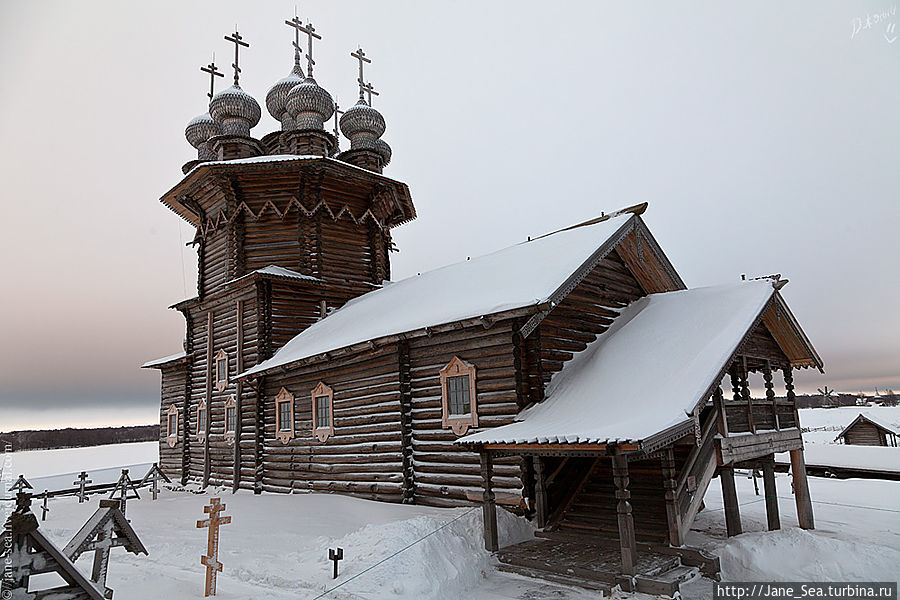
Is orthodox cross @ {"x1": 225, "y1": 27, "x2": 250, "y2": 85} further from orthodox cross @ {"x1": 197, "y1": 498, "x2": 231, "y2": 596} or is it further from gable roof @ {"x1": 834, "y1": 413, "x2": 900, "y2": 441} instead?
gable roof @ {"x1": 834, "y1": 413, "x2": 900, "y2": 441}

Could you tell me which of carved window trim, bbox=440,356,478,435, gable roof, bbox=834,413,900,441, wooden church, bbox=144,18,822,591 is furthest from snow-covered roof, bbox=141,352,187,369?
gable roof, bbox=834,413,900,441

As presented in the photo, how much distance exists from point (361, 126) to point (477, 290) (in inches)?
574

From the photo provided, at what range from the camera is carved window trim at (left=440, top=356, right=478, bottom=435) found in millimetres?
12727

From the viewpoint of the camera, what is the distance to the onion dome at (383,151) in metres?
26.5

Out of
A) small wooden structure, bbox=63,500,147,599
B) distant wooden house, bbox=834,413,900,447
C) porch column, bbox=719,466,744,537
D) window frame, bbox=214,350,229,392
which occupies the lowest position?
distant wooden house, bbox=834,413,900,447

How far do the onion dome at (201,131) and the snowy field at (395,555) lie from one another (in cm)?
1719

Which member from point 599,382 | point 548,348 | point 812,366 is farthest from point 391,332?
point 812,366

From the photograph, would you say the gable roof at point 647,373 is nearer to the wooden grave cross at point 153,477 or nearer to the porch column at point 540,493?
the porch column at point 540,493

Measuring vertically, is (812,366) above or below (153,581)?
above

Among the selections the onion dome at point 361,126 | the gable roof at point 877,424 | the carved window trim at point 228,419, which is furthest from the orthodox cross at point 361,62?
the gable roof at point 877,424

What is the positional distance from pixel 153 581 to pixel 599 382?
8.15 metres

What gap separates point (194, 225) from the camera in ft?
84.4

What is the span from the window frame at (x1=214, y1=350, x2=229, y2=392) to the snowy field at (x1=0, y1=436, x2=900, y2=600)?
8.08 meters

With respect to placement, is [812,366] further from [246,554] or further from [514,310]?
[246,554]
